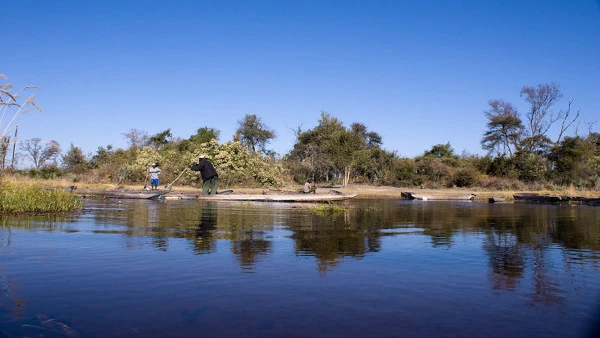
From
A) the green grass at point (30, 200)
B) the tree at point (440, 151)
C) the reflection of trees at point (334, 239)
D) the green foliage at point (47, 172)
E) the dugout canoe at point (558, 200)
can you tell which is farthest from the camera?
the tree at point (440, 151)

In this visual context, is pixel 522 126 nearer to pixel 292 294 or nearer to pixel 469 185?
pixel 469 185

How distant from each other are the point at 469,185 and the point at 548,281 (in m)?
37.7

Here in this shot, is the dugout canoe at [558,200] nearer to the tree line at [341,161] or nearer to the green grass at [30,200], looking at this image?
the tree line at [341,161]

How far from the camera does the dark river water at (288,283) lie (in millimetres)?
4785

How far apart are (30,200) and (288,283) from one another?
11258mm

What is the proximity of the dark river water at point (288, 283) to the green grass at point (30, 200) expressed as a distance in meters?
2.08

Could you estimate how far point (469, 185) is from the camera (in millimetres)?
42625

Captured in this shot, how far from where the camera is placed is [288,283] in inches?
257

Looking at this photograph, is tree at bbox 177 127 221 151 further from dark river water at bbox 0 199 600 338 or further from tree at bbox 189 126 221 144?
dark river water at bbox 0 199 600 338

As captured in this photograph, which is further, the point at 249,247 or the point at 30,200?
the point at 30,200

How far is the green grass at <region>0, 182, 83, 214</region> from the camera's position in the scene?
44.7 feet

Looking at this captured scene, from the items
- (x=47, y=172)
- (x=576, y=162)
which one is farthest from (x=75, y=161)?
(x=576, y=162)

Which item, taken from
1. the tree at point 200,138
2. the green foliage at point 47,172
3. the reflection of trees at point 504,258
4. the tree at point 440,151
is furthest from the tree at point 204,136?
the reflection of trees at point 504,258

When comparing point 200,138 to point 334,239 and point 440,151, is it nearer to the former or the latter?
point 440,151
